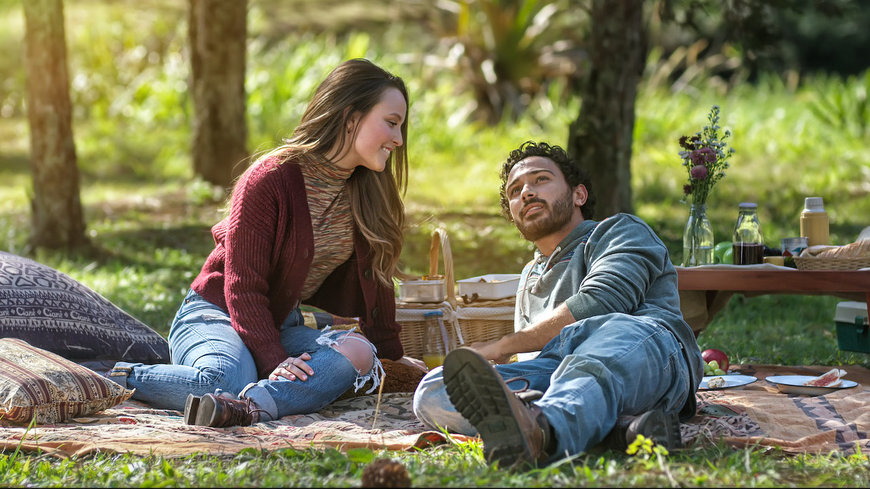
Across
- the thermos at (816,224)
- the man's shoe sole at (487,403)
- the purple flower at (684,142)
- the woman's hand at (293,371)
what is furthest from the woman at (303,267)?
the thermos at (816,224)

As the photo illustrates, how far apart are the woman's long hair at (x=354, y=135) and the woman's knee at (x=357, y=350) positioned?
12.4 inches

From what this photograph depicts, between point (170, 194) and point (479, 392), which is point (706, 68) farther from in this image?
point (479, 392)

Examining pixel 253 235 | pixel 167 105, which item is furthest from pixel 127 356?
pixel 167 105

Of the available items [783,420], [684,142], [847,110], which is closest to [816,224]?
[684,142]

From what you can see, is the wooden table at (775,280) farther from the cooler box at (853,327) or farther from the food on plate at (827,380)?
the food on plate at (827,380)

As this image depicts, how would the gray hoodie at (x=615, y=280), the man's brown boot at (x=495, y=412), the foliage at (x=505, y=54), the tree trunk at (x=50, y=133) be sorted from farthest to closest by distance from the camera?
the foliage at (x=505, y=54)
the tree trunk at (x=50, y=133)
the gray hoodie at (x=615, y=280)
the man's brown boot at (x=495, y=412)

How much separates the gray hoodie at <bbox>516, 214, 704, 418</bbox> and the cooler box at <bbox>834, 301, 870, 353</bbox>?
170 centimetres

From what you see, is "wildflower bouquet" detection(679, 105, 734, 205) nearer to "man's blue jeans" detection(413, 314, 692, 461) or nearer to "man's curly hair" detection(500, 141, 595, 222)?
"man's curly hair" detection(500, 141, 595, 222)

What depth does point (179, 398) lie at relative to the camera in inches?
150

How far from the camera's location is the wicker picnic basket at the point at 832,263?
170 inches

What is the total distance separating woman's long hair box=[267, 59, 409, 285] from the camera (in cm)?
396

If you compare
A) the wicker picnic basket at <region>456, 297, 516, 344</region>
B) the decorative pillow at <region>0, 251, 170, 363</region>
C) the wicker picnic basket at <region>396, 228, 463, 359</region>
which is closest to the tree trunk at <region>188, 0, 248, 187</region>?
the decorative pillow at <region>0, 251, 170, 363</region>

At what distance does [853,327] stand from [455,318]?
201 cm

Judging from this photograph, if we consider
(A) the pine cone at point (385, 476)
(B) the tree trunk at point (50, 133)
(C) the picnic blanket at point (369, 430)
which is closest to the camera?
(A) the pine cone at point (385, 476)
